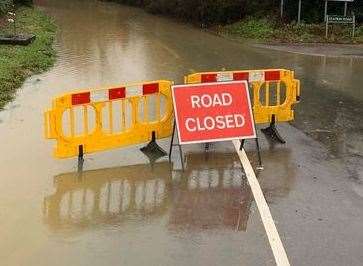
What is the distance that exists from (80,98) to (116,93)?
0.55 metres

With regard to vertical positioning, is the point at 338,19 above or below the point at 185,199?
above

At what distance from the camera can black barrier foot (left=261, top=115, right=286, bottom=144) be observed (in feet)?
32.1

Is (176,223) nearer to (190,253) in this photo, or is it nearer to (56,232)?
(190,253)

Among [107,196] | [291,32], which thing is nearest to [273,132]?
[107,196]

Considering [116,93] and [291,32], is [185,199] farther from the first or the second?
[291,32]

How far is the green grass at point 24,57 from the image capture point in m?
12.9

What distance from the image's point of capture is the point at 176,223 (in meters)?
6.80

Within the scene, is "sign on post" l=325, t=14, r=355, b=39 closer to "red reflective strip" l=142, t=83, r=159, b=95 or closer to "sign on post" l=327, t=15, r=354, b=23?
"sign on post" l=327, t=15, r=354, b=23

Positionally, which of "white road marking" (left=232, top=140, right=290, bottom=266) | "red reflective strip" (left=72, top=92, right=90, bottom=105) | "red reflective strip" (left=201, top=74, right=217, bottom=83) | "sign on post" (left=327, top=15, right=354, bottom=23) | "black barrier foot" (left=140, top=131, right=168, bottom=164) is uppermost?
"sign on post" (left=327, top=15, right=354, bottom=23)

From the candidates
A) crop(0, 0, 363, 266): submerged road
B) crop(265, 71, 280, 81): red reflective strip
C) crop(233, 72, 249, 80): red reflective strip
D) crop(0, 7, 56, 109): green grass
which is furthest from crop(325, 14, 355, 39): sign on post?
crop(233, 72, 249, 80): red reflective strip

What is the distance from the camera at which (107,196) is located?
7.51m

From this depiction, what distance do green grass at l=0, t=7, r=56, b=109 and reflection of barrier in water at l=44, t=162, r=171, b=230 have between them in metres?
4.02

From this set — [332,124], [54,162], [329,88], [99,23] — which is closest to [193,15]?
[99,23]

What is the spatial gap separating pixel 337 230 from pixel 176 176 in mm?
2417
